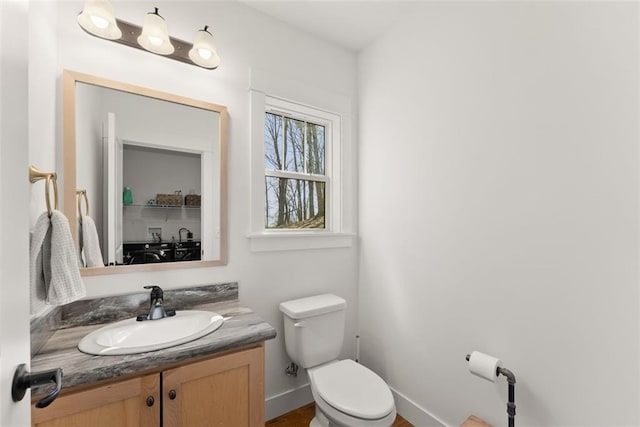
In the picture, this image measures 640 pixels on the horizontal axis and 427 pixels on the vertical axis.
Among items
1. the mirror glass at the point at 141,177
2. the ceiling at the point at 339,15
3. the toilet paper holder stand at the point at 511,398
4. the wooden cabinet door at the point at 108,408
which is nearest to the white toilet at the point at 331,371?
the toilet paper holder stand at the point at 511,398

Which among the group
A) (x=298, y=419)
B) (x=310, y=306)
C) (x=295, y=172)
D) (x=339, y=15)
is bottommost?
(x=298, y=419)

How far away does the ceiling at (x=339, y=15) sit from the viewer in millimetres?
1735

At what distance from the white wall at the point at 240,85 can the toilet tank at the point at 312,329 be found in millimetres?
115

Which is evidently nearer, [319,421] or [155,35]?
[155,35]

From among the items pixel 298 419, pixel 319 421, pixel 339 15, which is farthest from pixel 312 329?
pixel 339 15

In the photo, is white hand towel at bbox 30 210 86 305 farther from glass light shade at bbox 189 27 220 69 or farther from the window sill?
glass light shade at bbox 189 27 220 69

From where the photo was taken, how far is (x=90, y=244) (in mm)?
1319

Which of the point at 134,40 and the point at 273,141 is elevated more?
the point at 134,40

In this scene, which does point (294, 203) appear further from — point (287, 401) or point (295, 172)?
point (287, 401)

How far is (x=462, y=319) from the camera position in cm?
151

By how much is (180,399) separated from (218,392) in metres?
0.14

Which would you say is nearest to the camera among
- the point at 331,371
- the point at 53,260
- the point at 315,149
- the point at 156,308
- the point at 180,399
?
the point at 53,260

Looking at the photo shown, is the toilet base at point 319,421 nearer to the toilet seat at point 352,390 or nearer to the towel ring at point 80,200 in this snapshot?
the toilet seat at point 352,390

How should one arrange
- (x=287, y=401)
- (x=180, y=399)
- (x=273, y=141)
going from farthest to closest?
(x=273, y=141) → (x=287, y=401) → (x=180, y=399)
